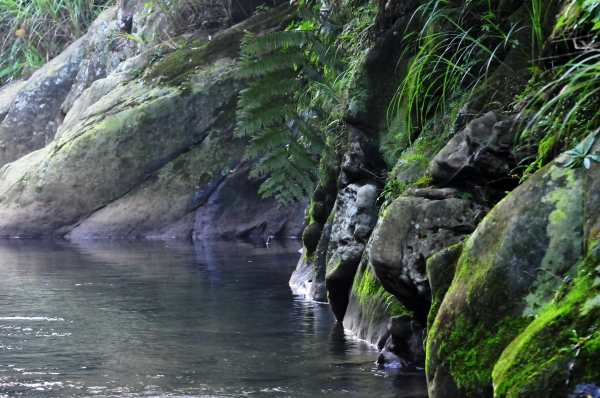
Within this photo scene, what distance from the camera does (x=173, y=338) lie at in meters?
5.45

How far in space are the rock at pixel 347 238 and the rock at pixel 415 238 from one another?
130cm

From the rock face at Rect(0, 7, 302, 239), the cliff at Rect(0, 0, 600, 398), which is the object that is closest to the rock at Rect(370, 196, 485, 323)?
the cliff at Rect(0, 0, 600, 398)

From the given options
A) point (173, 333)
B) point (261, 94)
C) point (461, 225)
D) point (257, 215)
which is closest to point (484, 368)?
point (461, 225)

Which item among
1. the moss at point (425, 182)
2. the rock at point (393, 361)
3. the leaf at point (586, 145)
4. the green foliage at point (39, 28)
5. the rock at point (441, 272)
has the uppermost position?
the green foliage at point (39, 28)

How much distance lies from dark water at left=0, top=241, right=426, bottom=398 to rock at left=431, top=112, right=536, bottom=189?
1.09m

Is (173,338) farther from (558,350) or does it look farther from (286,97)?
(558,350)

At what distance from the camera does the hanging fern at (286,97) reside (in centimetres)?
720

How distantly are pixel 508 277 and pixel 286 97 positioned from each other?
14.2 feet

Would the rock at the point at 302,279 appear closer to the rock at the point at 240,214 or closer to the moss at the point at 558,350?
the moss at the point at 558,350

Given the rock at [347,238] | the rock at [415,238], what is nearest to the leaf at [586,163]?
the rock at [415,238]

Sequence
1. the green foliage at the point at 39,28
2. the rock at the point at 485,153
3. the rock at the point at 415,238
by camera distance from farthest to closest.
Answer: the green foliage at the point at 39,28 < the rock at the point at 415,238 < the rock at the point at 485,153

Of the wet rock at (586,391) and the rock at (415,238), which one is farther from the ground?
the rock at (415,238)

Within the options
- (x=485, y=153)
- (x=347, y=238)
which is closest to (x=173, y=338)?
(x=347, y=238)

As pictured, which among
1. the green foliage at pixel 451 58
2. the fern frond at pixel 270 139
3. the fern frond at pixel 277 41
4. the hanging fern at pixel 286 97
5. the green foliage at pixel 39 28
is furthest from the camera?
the green foliage at pixel 39 28
